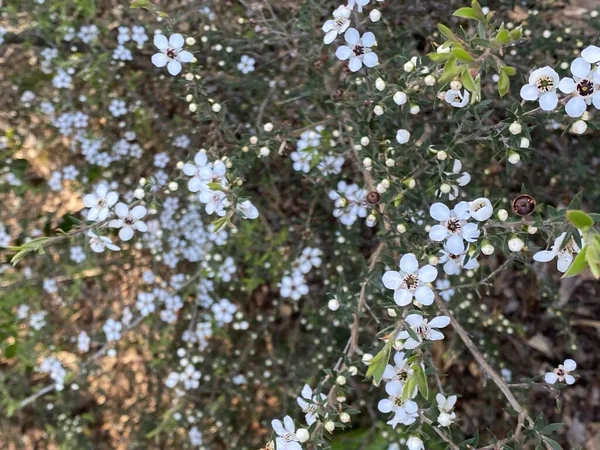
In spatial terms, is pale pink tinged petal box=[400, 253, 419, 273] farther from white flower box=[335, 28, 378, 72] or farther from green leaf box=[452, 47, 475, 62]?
white flower box=[335, 28, 378, 72]

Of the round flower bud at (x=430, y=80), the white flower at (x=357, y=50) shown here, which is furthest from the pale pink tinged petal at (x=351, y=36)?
the round flower bud at (x=430, y=80)

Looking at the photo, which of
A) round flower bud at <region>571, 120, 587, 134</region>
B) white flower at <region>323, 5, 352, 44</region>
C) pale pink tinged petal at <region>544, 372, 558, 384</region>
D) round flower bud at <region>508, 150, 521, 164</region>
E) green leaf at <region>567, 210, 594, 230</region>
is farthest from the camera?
white flower at <region>323, 5, 352, 44</region>

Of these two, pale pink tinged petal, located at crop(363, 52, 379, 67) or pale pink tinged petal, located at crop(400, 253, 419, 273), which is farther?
pale pink tinged petal, located at crop(363, 52, 379, 67)

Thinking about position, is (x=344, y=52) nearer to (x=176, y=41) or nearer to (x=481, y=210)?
(x=176, y=41)

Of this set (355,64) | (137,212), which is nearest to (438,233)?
(355,64)

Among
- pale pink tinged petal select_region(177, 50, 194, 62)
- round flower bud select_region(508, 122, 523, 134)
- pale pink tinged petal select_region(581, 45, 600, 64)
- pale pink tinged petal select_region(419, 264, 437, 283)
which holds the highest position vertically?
pale pink tinged petal select_region(581, 45, 600, 64)

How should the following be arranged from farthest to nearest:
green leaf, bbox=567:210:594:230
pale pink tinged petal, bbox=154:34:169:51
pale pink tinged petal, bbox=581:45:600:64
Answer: pale pink tinged petal, bbox=154:34:169:51, pale pink tinged petal, bbox=581:45:600:64, green leaf, bbox=567:210:594:230

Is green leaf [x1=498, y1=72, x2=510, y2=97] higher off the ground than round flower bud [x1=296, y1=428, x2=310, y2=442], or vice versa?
green leaf [x1=498, y1=72, x2=510, y2=97]

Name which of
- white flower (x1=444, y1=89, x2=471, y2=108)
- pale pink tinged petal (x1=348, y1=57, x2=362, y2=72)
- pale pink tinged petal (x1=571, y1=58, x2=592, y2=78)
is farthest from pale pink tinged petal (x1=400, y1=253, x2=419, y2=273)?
pale pink tinged petal (x1=348, y1=57, x2=362, y2=72)
